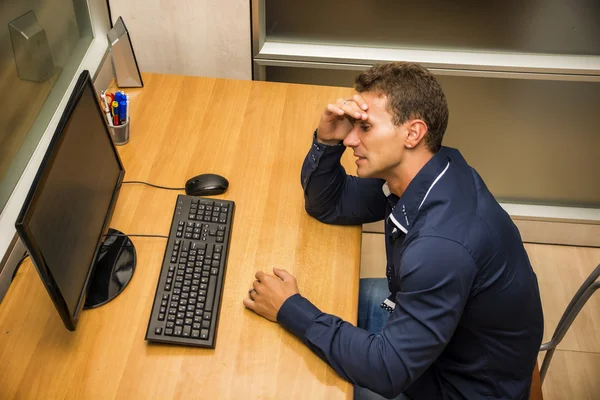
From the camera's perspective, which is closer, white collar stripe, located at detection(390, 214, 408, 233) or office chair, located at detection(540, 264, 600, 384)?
white collar stripe, located at detection(390, 214, 408, 233)

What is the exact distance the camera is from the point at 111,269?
1.47 m

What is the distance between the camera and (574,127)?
2344 mm

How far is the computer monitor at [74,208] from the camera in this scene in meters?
1.11

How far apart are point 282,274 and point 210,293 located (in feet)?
0.56

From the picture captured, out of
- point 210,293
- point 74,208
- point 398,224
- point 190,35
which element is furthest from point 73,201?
point 190,35

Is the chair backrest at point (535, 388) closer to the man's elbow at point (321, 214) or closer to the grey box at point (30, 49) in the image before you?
the man's elbow at point (321, 214)

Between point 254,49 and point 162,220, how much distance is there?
81cm

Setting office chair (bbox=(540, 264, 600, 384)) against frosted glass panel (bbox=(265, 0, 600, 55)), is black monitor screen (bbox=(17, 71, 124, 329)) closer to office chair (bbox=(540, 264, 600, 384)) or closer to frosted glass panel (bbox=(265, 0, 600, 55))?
frosted glass panel (bbox=(265, 0, 600, 55))

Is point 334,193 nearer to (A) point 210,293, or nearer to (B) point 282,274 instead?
(B) point 282,274

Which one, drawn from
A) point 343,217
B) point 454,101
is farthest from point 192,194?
point 454,101

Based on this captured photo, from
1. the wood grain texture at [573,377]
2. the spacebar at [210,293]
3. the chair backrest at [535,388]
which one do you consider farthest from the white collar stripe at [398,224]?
the wood grain texture at [573,377]

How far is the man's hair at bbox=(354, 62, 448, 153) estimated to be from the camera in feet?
4.47

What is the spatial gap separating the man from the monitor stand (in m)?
0.31

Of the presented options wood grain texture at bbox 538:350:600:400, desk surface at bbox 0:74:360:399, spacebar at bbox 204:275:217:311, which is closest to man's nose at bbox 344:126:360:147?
desk surface at bbox 0:74:360:399
